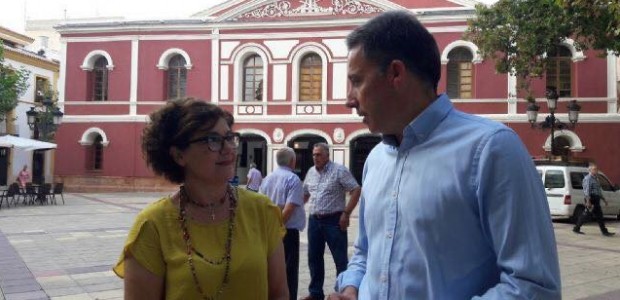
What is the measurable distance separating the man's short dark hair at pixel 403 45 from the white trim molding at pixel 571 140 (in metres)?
23.5

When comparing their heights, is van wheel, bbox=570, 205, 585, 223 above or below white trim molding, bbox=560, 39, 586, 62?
below

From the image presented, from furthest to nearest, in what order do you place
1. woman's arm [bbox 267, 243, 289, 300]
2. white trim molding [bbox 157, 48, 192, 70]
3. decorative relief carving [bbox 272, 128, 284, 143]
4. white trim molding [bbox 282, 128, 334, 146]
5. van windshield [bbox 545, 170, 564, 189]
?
white trim molding [bbox 157, 48, 192, 70], decorative relief carving [bbox 272, 128, 284, 143], white trim molding [bbox 282, 128, 334, 146], van windshield [bbox 545, 170, 564, 189], woman's arm [bbox 267, 243, 289, 300]

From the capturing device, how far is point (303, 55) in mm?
26359

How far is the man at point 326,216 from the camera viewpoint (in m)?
6.20

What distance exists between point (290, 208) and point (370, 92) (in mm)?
4362

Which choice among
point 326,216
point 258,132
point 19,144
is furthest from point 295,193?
point 258,132

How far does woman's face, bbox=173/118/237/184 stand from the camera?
95.3 inches

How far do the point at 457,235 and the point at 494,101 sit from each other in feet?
79.3

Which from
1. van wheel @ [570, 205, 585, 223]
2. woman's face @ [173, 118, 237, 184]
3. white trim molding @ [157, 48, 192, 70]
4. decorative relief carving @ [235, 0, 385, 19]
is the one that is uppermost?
decorative relief carving @ [235, 0, 385, 19]

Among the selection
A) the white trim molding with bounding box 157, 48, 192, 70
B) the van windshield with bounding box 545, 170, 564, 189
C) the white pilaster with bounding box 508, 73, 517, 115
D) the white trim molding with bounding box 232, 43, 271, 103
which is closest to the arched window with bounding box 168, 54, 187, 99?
the white trim molding with bounding box 157, 48, 192, 70

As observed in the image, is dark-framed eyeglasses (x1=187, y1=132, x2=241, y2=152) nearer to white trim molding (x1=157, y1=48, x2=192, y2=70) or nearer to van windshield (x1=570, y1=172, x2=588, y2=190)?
van windshield (x1=570, y1=172, x2=588, y2=190)

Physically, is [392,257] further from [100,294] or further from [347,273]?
[100,294]

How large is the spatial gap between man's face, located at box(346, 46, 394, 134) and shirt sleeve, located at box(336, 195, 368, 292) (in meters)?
0.41

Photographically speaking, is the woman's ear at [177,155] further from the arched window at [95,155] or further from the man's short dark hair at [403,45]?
the arched window at [95,155]
